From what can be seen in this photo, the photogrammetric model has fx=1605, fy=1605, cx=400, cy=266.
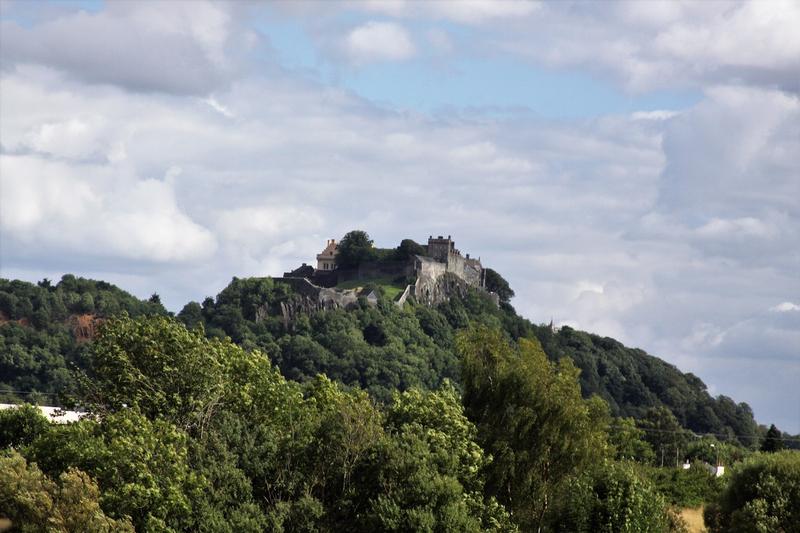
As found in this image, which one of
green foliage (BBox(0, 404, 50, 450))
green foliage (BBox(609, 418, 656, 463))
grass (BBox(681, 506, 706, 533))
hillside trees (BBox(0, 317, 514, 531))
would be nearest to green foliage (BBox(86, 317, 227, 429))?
hillside trees (BBox(0, 317, 514, 531))

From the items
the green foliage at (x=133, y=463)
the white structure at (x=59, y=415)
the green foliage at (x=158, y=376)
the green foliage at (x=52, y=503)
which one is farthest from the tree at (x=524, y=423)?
the green foliage at (x=52, y=503)

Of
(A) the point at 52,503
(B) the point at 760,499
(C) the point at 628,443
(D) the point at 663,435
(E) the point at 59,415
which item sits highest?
(D) the point at 663,435

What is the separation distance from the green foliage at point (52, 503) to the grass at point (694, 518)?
35.5 m

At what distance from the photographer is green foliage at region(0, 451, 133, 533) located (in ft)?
166

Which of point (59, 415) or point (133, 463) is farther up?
point (59, 415)

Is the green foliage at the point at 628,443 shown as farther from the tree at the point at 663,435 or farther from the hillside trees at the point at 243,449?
the hillside trees at the point at 243,449

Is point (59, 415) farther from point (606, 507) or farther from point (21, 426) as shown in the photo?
point (606, 507)

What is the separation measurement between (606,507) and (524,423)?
198 inches

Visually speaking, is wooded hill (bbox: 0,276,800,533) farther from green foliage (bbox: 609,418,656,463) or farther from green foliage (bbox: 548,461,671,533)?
green foliage (bbox: 609,418,656,463)

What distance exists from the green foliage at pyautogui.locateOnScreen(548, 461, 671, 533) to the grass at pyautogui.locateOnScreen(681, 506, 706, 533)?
1450 centimetres

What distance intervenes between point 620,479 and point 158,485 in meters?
19.9

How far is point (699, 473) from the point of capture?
311 ft

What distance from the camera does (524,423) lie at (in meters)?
65.5

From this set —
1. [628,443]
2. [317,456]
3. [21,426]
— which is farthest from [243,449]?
[628,443]
